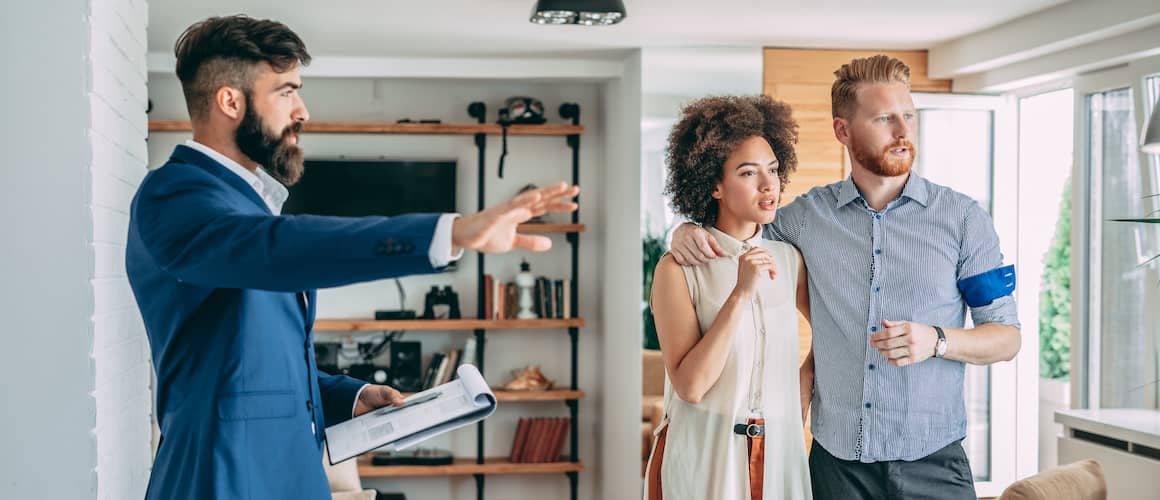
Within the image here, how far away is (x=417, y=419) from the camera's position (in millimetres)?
1509

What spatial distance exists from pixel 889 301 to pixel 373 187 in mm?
4186

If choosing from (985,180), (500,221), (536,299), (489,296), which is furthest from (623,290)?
(500,221)

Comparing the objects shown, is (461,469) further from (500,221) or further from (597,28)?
(500,221)

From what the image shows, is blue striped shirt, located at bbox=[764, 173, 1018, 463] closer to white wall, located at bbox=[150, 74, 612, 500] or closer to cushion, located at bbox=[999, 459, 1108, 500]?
cushion, located at bbox=[999, 459, 1108, 500]

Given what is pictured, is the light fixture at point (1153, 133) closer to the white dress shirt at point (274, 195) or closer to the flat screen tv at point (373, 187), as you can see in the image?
the white dress shirt at point (274, 195)

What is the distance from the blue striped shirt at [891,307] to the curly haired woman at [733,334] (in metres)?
0.09

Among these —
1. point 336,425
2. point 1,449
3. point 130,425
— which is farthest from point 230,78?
point 130,425

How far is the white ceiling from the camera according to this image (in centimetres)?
420

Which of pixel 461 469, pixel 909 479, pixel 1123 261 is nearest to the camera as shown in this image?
pixel 909 479

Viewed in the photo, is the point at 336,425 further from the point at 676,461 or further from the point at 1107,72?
the point at 1107,72

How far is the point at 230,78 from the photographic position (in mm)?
1388

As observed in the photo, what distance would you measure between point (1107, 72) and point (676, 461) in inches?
138

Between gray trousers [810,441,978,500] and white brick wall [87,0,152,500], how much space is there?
153cm

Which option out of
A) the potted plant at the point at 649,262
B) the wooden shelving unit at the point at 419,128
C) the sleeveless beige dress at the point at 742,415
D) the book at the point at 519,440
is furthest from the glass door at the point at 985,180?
the sleeveless beige dress at the point at 742,415
